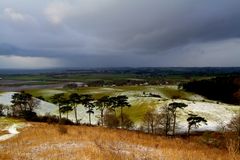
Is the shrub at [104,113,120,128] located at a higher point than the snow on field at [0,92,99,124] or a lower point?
higher

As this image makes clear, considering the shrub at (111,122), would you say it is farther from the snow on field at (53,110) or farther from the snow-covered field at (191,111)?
the snow on field at (53,110)

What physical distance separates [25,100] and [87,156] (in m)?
145

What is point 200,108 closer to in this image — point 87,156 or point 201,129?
point 201,129

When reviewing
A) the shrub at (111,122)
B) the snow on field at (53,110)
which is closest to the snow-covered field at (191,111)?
the snow on field at (53,110)

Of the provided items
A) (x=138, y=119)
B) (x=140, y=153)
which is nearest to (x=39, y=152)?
(x=140, y=153)

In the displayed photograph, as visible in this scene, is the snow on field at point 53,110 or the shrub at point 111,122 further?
the snow on field at point 53,110

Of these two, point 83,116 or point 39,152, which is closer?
point 39,152

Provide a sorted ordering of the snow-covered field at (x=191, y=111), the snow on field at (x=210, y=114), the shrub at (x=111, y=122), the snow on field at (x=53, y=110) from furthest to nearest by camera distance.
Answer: the snow on field at (x=53, y=110)
the snow-covered field at (x=191, y=111)
the snow on field at (x=210, y=114)
the shrub at (x=111, y=122)

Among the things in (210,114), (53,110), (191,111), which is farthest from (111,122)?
(53,110)

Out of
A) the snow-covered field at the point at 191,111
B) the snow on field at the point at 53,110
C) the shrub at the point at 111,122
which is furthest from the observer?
the snow on field at the point at 53,110

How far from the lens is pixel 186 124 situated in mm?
145375

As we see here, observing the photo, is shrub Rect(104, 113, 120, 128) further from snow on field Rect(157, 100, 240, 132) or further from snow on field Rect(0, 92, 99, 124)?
snow on field Rect(157, 100, 240, 132)

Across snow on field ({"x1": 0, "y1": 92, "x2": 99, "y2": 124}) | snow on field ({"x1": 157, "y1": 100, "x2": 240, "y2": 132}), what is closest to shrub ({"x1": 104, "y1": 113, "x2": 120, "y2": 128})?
snow on field ({"x1": 0, "y1": 92, "x2": 99, "y2": 124})

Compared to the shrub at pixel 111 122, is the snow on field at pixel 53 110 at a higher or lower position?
lower
